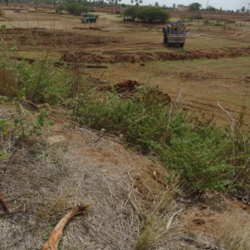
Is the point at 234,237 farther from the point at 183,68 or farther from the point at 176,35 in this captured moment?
the point at 176,35

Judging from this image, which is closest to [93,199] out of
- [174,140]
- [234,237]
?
[234,237]

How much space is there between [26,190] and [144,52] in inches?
677

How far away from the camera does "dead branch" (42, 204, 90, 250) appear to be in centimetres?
225

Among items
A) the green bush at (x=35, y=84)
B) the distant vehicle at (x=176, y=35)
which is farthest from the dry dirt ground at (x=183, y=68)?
the green bush at (x=35, y=84)

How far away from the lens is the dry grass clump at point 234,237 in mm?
2510

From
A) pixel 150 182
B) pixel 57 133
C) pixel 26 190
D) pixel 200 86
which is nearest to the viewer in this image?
pixel 26 190

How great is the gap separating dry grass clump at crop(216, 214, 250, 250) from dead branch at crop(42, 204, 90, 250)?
3.82ft

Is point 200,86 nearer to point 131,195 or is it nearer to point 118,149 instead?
point 118,149

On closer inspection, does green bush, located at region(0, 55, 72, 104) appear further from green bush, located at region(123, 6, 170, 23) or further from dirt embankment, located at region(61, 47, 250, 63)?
green bush, located at region(123, 6, 170, 23)

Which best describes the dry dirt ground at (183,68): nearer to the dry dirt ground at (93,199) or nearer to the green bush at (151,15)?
the dry dirt ground at (93,199)

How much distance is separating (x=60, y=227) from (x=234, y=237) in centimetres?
141

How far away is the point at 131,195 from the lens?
2.97m

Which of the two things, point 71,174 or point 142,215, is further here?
point 71,174

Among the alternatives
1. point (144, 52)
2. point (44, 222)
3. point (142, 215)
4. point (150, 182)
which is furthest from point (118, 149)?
point (144, 52)
